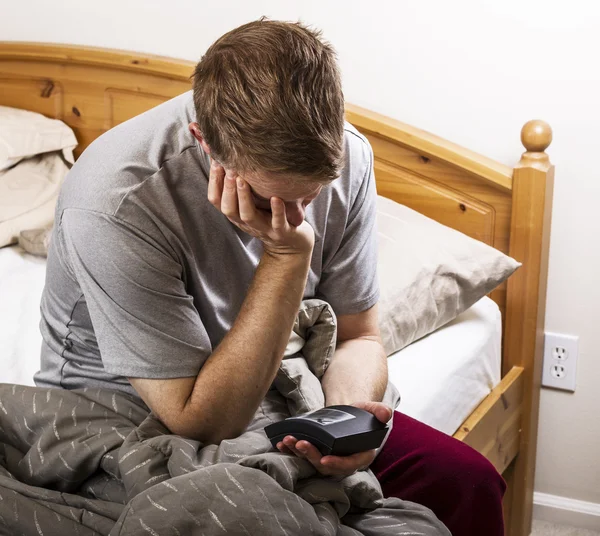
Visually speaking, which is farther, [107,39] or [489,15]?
[107,39]

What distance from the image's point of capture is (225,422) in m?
1.06

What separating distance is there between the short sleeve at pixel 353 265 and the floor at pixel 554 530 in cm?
95

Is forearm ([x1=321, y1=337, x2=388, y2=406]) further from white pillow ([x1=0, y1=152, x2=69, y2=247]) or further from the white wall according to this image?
white pillow ([x1=0, y1=152, x2=69, y2=247])

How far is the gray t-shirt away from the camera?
3.39ft

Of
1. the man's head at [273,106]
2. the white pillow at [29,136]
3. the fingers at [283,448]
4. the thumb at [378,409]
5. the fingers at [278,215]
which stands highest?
the man's head at [273,106]

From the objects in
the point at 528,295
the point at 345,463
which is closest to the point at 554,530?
the point at 528,295

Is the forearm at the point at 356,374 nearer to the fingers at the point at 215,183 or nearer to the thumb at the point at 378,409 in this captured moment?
the thumb at the point at 378,409

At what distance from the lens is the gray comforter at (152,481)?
853 mm

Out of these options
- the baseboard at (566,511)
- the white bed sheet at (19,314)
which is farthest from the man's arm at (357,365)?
the baseboard at (566,511)

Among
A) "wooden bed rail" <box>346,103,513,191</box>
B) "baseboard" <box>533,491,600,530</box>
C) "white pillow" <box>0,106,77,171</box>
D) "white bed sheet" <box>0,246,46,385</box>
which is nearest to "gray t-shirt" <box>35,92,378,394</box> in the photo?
"white bed sheet" <box>0,246,46,385</box>

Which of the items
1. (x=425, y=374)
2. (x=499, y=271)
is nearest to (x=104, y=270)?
(x=425, y=374)

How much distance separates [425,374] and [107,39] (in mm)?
1207

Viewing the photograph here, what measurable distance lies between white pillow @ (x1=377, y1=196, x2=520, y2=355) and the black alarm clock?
49cm

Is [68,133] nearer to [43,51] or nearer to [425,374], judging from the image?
[43,51]
